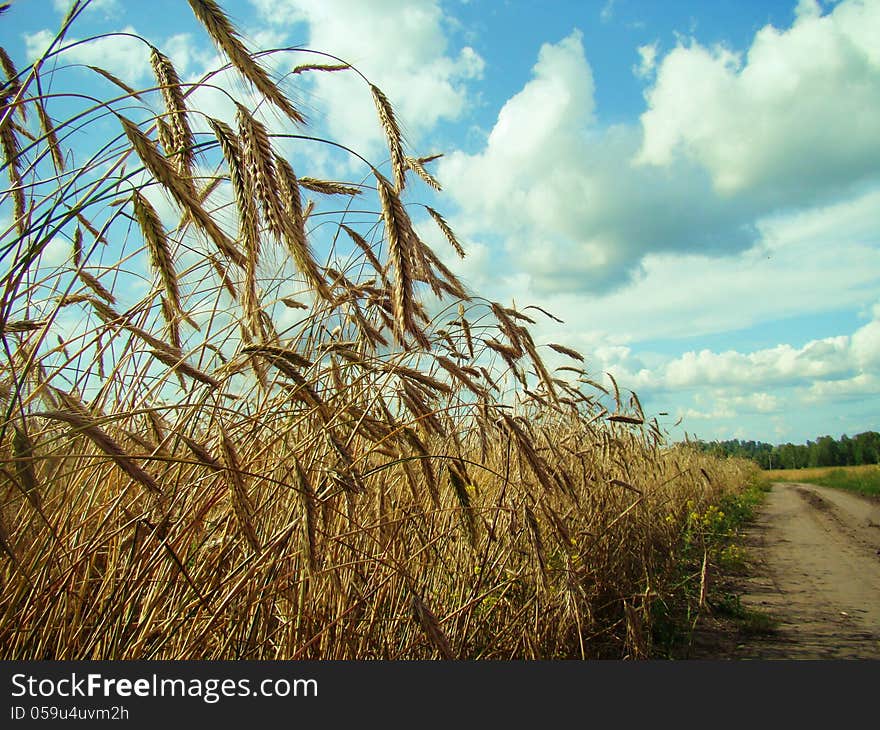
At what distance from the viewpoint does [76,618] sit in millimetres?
1906

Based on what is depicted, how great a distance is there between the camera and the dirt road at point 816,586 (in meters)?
4.32

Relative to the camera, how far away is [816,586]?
252 inches

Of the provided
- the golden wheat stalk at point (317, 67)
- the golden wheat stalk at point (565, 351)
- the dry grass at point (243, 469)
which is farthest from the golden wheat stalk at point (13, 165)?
the golden wheat stalk at point (565, 351)

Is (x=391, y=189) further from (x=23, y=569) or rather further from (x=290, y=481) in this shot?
(x=23, y=569)

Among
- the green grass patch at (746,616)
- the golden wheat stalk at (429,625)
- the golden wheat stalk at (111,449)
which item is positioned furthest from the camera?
the green grass patch at (746,616)

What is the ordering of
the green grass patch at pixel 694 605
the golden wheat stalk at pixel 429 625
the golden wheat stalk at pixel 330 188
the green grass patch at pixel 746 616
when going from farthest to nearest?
the green grass patch at pixel 746 616, the green grass patch at pixel 694 605, the golden wheat stalk at pixel 330 188, the golden wheat stalk at pixel 429 625

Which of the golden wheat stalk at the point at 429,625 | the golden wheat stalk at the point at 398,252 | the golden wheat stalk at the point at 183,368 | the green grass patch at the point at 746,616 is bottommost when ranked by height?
the green grass patch at the point at 746,616

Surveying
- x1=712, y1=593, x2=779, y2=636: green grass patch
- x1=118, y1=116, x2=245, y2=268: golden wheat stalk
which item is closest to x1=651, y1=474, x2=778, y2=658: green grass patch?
x1=712, y1=593, x2=779, y2=636: green grass patch

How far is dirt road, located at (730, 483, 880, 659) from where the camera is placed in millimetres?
4324

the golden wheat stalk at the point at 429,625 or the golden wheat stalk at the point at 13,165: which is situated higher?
the golden wheat stalk at the point at 13,165

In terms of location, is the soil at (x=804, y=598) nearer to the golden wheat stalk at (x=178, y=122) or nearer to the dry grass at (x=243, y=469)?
the dry grass at (x=243, y=469)

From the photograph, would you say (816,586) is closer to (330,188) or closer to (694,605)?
(694,605)

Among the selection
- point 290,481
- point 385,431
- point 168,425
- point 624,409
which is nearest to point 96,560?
point 168,425

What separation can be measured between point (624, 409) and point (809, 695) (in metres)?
4.01
